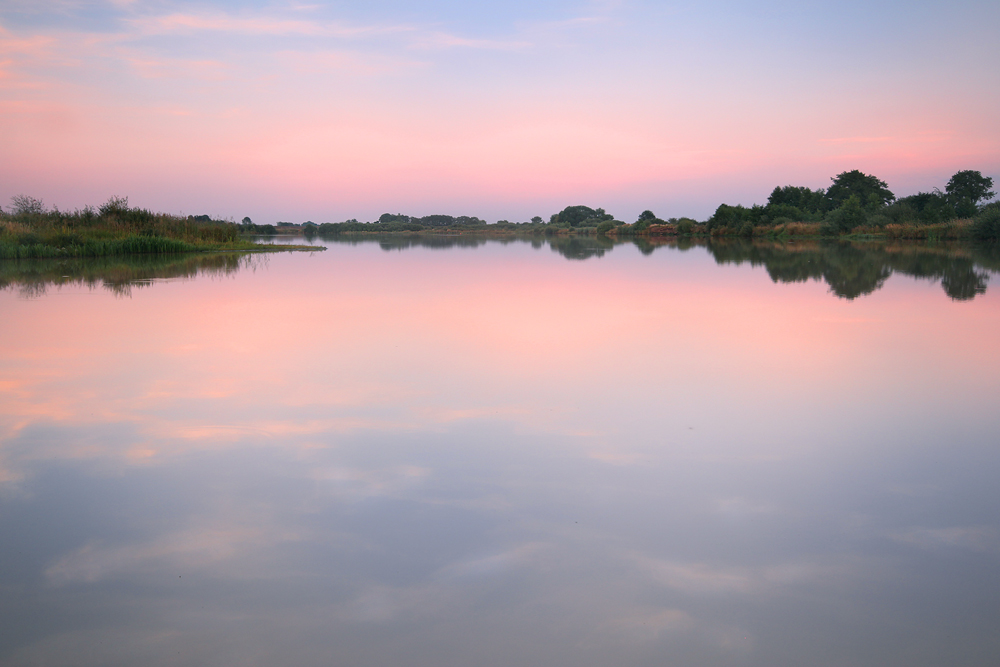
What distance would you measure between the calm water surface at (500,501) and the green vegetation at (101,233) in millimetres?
14514

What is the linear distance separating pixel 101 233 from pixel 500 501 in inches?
826

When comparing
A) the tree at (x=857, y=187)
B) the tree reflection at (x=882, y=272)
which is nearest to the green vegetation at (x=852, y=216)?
the tree at (x=857, y=187)

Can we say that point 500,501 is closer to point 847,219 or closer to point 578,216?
point 847,219

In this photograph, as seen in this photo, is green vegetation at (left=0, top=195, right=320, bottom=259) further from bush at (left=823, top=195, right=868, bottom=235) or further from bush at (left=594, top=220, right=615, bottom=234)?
bush at (left=594, top=220, right=615, bottom=234)

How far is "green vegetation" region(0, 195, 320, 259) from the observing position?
17625mm

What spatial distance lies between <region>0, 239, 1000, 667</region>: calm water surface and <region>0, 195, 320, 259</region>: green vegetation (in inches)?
571

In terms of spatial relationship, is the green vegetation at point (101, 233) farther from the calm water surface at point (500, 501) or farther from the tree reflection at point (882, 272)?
the tree reflection at point (882, 272)

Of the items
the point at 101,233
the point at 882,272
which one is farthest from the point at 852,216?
the point at 101,233

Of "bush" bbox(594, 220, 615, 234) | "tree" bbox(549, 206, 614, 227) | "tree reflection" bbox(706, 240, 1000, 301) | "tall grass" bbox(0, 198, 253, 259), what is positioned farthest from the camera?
"tree" bbox(549, 206, 614, 227)

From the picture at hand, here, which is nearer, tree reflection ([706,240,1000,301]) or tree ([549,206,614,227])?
tree reflection ([706,240,1000,301])

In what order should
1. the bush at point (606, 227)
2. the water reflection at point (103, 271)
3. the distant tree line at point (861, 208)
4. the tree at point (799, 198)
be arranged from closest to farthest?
the water reflection at point (103, 271) < the distant tree line at point (861, 208) < the tree at point (799, 198) < the bush at point (606, 227)

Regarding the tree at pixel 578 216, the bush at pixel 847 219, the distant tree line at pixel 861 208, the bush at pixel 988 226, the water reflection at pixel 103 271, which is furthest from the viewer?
the tree at pixel 578 216

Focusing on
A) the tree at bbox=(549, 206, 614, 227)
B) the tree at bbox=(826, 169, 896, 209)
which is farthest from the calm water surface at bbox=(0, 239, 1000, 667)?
the tree at bbox=(549, 206, 614, 227)

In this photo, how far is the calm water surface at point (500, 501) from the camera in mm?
1862
